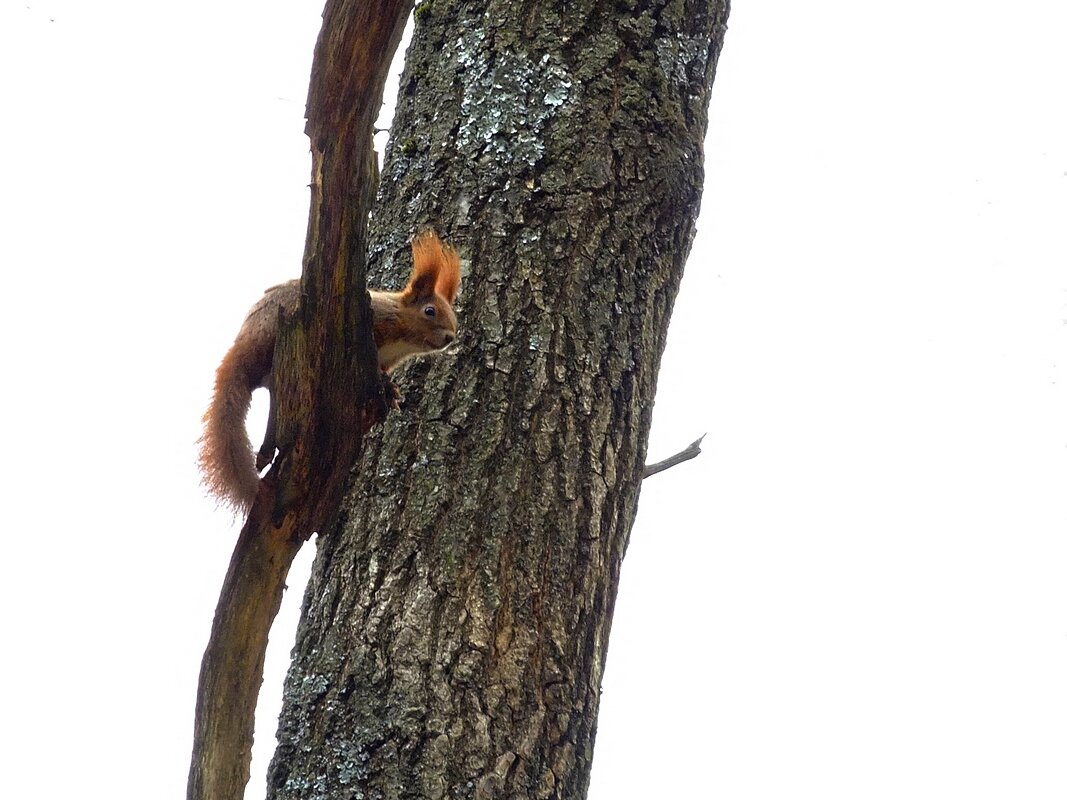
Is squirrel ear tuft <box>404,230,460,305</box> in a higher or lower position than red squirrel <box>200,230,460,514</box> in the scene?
higher

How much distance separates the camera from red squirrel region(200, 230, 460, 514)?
5.11 feet

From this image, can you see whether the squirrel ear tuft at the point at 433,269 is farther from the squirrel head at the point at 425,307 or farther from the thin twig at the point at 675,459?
the thin twig at the point at 675,459

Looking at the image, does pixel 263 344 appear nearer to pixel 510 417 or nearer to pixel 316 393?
pixel 316 393

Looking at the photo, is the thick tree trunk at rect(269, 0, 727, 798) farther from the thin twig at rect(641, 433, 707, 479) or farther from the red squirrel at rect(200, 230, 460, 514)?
the thin twig at rect(641, 433, 707, 479)

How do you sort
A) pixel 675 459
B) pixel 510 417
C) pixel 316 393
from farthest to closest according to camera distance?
pixel 675 459
pixel 510 417
pixel 316 393

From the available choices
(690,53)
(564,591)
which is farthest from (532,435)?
(690,53)

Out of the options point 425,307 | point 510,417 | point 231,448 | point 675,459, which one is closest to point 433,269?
point 425,307

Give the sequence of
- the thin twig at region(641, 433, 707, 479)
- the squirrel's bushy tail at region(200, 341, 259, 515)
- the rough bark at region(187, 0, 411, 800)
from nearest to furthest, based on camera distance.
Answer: the rough bark at region(187, 0, 411, 800) < the squirrel's bushy tail at region(200, 341, 259, 515) < the thin twig at region(641, 433, 707, 479)

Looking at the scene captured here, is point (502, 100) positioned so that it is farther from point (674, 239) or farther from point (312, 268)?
point (312, 268)

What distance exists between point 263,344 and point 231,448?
0.48ft

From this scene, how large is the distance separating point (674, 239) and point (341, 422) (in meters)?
0.57

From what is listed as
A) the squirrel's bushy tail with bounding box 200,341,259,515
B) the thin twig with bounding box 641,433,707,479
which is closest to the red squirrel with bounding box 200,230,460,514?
the squirrel's bushy tail with bounding box 200,341,259,515

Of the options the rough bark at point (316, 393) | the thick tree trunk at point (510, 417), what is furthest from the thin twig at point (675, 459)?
the rough bark at point (316, 393)

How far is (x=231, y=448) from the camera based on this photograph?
61.4 inches
